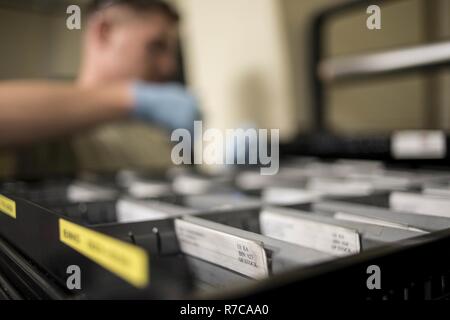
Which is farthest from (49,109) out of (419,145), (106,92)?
(419,145)

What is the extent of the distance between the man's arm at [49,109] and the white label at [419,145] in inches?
33.0

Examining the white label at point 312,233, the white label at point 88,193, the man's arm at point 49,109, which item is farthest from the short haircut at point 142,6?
the white label at point 312,233

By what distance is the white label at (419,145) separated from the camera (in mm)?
1090

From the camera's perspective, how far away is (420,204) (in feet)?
2.00

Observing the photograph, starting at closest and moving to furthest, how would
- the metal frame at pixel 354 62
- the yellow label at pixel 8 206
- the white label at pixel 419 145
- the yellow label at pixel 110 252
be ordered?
the yellow label at pixel 110 252, the yellow label at pixel 8 206, the white label at pixel 419 145, the metal frame at pixel 354 62

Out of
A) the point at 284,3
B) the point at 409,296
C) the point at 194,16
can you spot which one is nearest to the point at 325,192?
the point at 409,296

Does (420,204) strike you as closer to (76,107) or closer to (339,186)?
(339,186)

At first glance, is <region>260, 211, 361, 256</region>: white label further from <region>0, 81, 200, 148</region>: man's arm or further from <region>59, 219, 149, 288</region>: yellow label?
<region>0, 81, 200, 148</region>: man's arm

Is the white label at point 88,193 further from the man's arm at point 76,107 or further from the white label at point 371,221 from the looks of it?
the white label at point 371,221

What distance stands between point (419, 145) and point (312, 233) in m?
0.77

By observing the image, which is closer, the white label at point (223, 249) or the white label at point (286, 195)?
the white label at point (223, 249)

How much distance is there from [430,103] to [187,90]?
1043 mm
